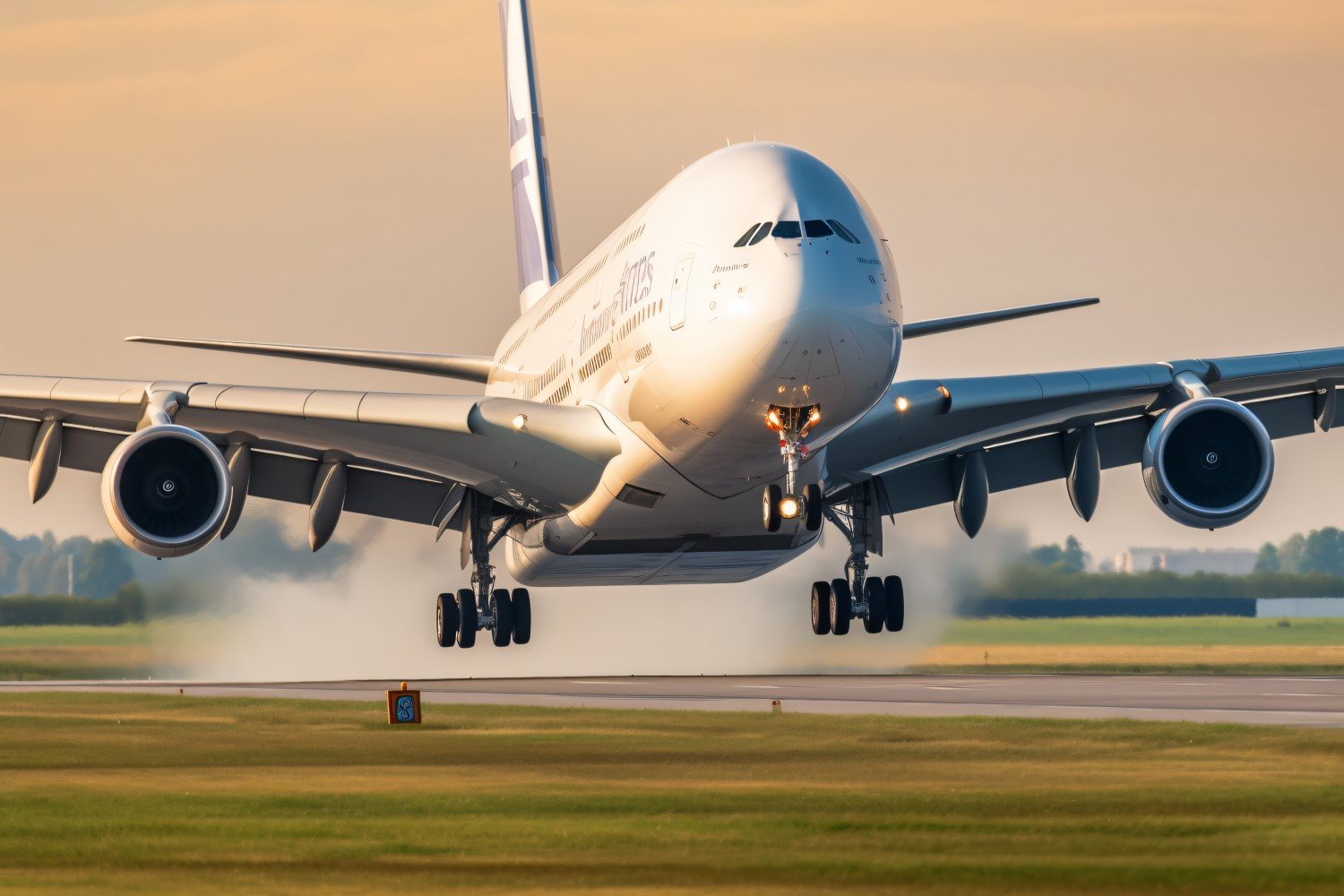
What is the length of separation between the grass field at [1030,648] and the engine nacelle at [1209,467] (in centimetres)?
952

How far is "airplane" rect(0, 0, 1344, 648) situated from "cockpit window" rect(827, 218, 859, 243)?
0.04 m

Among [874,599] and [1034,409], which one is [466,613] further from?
[1034,409]

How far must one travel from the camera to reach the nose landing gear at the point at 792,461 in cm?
2283

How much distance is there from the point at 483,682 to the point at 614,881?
2836cm

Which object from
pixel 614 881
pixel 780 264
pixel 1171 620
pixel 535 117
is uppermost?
pixel 535 117

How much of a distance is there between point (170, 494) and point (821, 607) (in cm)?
1095

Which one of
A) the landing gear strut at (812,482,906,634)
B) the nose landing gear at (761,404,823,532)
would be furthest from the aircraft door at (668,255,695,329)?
the landing gear strut at (812,482,906,634)

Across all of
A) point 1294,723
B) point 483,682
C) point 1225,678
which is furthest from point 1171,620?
point 1294,723

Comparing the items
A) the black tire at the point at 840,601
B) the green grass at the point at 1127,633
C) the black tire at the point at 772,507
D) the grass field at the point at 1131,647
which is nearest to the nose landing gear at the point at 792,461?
the black tire at the point at 772,507

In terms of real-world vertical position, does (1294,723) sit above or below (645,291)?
below

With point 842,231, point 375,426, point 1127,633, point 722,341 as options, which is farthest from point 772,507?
point 1127,633

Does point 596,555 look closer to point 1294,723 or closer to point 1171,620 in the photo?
point 1294,723

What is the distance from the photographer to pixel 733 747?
67.6 feet

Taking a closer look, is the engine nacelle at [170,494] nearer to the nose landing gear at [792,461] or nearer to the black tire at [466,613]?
the black tire at [466,613]
